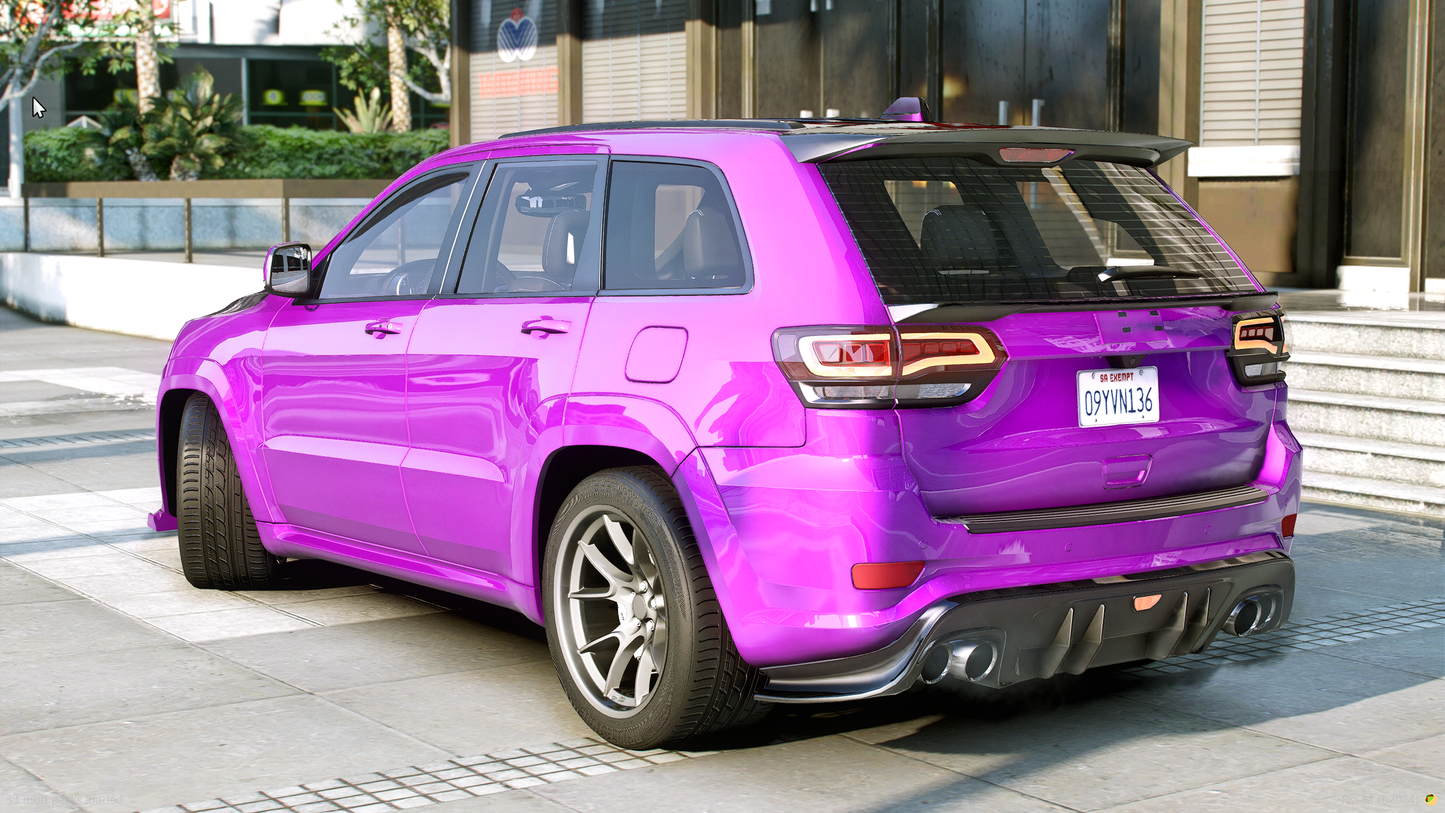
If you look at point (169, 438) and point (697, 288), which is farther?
point (169, 438)

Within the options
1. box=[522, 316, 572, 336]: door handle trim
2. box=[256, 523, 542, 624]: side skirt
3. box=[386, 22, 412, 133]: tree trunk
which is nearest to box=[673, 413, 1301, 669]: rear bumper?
box=[522, 316, 572, 336]: door handle trim

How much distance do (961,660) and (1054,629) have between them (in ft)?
0.90

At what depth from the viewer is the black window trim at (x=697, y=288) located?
4.36m

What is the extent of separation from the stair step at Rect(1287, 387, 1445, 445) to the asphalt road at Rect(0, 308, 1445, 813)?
1831 mm

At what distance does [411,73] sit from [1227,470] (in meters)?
44.5

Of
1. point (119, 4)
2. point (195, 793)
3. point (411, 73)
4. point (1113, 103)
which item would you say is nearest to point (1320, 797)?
point (195, 793)

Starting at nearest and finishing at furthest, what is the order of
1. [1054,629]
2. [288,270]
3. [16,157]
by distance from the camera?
1. [1054,629]
2. [288,270]
3. [16,157]

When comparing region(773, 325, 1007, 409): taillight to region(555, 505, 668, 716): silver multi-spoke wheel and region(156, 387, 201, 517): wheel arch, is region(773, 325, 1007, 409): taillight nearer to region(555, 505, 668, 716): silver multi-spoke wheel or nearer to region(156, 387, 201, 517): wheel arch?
region(555, 505, 668, 716): silver multi-spoke wheel

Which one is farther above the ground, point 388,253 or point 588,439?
point 388,253

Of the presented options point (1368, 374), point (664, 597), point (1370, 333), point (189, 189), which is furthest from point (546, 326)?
point (189, 189)

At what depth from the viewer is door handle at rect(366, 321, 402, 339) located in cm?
552

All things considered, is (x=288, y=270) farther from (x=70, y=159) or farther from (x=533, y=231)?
(x=70, y=159)

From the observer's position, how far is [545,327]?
4.87 m

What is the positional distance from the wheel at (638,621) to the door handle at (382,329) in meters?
1.13
